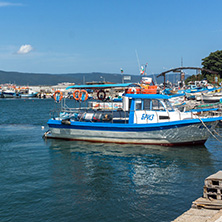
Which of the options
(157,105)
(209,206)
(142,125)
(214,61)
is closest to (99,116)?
(142,125)

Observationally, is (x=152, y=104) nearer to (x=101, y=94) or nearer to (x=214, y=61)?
(x=101, y=94)

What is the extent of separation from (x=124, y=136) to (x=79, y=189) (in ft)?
33.3

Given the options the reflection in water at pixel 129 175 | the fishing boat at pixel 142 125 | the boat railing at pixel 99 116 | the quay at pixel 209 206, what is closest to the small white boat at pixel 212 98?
the fishing boat at pixel 142 125

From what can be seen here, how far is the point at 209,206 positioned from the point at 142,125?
1336 centimetres

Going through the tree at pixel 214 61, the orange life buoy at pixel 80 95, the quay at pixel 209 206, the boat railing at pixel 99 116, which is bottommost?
the quay at pixel 209 206

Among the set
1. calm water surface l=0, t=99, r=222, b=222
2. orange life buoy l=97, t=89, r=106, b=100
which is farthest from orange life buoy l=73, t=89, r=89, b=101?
calm water surface l=0, t=99, r=222, b=222

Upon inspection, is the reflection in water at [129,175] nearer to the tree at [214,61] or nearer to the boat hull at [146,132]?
the boat hull at [146,132]

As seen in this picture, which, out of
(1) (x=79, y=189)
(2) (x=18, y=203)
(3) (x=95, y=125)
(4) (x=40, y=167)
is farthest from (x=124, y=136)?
(2) (x=18, y=203)

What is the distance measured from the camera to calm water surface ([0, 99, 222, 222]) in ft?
41.2

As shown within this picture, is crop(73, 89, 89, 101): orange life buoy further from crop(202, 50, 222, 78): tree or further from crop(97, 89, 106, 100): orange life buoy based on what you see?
crop(202, 50, 222, 78): tree

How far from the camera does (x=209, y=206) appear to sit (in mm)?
10625

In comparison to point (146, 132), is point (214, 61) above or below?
above

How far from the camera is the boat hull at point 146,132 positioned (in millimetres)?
23359

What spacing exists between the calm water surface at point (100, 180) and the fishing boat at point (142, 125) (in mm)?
774
